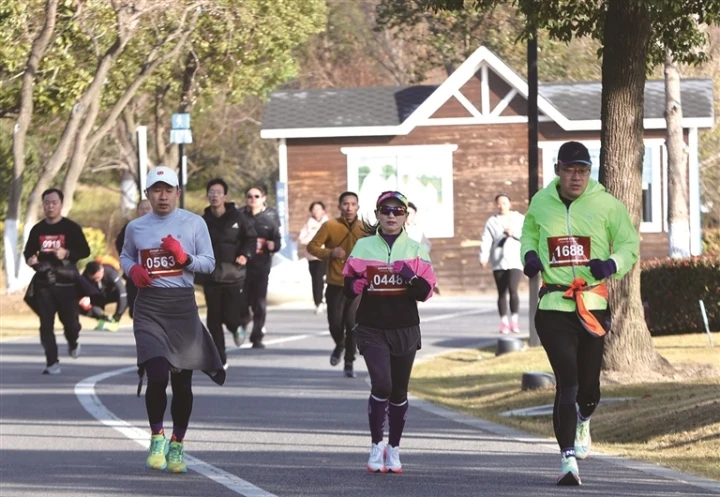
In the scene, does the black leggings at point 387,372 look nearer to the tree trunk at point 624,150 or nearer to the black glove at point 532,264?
the black glove at point 532,264

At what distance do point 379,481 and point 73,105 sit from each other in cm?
2494

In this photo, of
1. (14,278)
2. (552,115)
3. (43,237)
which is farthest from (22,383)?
(552,115)

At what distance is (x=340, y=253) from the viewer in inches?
625

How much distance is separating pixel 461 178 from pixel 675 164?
35.6 ft

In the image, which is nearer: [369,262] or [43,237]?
[369,262]

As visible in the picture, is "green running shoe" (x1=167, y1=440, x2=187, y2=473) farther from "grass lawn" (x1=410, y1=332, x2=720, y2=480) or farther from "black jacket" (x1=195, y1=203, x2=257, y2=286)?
"black jacket" (x1=195, y1=203, x2=257, y2=286)

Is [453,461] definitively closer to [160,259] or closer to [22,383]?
[160,259]

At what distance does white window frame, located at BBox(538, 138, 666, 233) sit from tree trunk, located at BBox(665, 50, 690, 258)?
8.13 metres

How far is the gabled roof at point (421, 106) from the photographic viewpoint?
36438 mm

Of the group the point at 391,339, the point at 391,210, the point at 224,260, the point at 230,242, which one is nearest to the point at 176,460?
the point at 391,339

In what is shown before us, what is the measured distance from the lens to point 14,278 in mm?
32219

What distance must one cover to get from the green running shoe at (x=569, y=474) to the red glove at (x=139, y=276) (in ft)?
8.93

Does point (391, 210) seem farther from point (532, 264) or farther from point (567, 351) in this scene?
point (567, 351)

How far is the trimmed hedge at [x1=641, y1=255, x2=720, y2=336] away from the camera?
1997 centimetres
